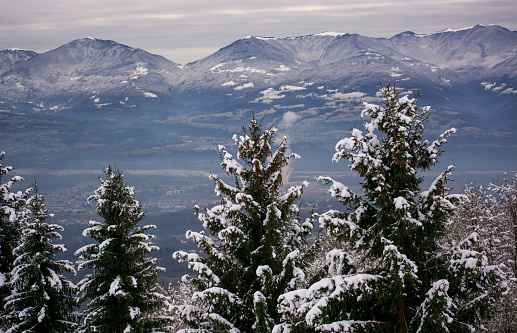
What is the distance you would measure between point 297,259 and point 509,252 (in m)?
14.8

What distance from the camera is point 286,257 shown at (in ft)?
35.7

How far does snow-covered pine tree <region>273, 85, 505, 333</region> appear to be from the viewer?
302 inches

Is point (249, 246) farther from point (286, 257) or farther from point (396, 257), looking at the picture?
point (396, 257)

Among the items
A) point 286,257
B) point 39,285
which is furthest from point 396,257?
point 39,285

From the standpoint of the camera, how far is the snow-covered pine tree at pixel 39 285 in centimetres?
1387

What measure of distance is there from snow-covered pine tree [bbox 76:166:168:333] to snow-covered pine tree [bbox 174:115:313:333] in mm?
3069

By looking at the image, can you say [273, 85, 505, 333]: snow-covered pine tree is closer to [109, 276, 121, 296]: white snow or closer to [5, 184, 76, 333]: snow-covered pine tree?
[109, 276, 121, 296]: white snow

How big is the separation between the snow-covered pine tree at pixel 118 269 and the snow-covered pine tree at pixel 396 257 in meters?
6.47

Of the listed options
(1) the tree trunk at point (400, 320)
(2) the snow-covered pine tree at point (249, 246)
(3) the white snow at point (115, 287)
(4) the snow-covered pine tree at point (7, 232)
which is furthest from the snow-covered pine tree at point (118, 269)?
(1) the tree trunk at point (400, 320)

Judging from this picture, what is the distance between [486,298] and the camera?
795 cm

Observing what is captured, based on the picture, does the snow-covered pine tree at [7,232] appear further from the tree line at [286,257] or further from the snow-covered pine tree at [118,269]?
the snow-covered pine tree at [118,269]

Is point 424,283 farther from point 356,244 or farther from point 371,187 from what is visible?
point 371,187

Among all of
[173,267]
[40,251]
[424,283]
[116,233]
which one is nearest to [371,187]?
[424,283]

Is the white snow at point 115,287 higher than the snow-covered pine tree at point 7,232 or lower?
lower
